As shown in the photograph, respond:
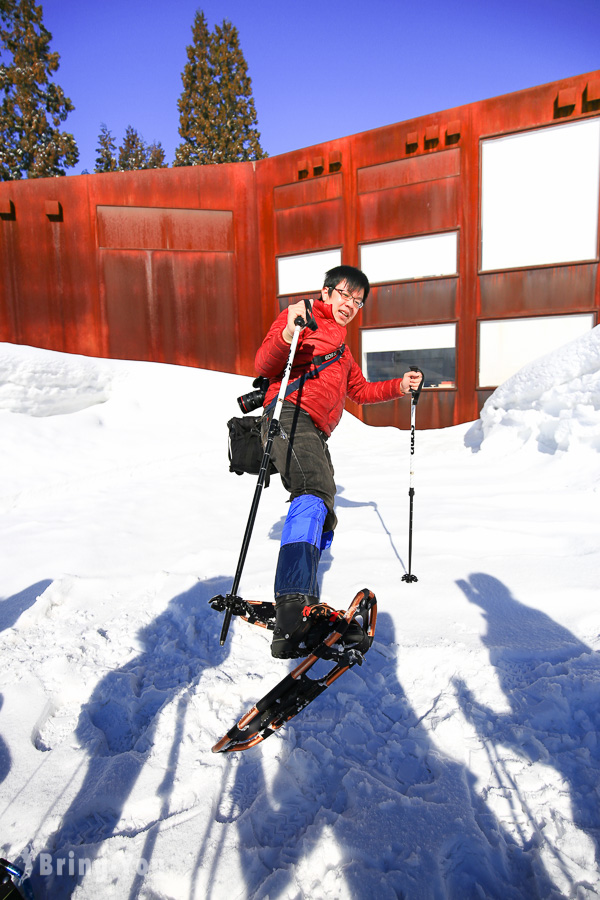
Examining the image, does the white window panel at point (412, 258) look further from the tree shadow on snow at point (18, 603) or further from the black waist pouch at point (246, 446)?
the tree shadow on snow at point (18, 603)

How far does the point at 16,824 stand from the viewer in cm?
158

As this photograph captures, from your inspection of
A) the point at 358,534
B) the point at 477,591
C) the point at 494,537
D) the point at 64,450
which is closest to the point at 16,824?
the point at 477,591

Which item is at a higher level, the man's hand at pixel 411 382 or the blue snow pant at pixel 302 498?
the man's hand at pixel 411 382

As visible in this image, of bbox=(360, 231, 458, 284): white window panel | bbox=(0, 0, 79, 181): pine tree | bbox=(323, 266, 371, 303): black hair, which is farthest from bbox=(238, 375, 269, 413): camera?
bbox=(0, 0, 79, 181): pine tree

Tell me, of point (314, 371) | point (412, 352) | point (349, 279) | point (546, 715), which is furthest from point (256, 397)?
point (412, 352)

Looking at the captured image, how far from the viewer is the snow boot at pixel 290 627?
2.00 meters

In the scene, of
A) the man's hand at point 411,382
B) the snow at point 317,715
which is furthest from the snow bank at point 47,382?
the man's hand at point 411,382

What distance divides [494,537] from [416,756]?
2.47 m

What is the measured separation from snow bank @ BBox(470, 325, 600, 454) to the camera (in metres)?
4.42

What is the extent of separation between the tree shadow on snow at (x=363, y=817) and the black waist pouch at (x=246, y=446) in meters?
1.39

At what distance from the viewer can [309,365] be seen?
288cm

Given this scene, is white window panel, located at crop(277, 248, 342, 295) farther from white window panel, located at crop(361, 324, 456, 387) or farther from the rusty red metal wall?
white window panel, located at crop(361, 324, 456, 387)

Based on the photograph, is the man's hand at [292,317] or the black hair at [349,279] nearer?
the man's hand at [292,317]

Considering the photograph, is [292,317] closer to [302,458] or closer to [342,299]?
[342,299]
